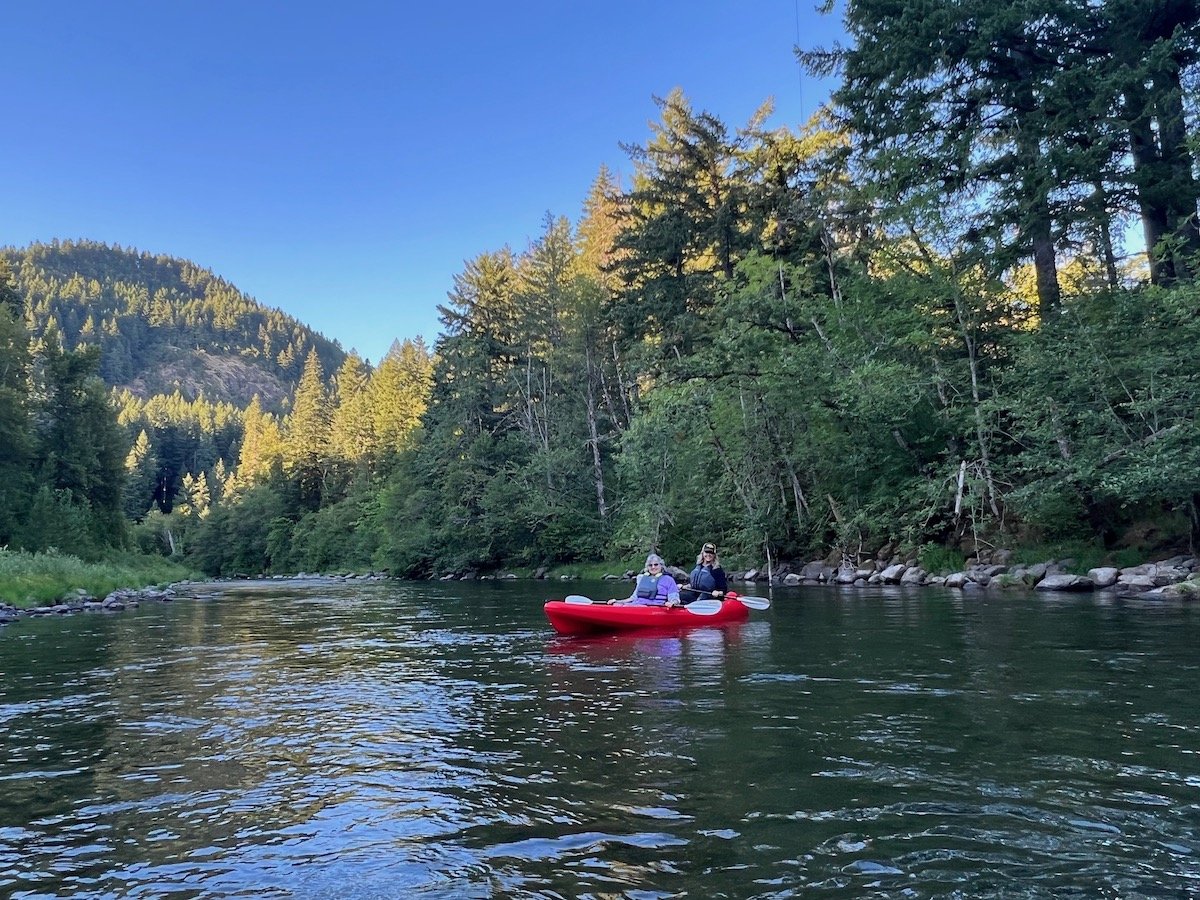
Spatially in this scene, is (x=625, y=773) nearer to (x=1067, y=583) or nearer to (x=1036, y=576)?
(x=1067, y=583)

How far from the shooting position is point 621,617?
11.0 m

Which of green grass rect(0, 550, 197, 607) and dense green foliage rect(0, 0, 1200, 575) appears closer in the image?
dense green foliage rect(0, 0, 1200, 575)

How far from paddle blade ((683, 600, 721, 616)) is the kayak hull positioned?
0.10ft

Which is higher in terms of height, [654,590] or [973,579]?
[654,590]

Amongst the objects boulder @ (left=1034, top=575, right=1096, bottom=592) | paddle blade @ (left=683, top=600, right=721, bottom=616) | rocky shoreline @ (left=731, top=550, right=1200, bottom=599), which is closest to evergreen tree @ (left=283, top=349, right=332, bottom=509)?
rocky shoreline @ (left=731, top=550, right=1200, bottom=599)

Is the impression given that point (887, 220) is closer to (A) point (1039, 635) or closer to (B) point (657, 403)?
(B) point (657, 403)

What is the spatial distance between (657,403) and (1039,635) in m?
15.4

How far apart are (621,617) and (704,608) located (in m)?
1.48

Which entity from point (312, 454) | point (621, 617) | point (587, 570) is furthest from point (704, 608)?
point (312, 454)

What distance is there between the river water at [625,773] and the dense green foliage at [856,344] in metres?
8.16

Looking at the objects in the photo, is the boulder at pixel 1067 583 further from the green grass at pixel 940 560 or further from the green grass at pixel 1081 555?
the green grass at pixel 940 560

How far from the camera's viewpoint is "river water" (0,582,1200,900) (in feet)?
10.4

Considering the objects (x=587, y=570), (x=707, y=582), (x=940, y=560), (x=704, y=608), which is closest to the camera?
(x=704, y=608)

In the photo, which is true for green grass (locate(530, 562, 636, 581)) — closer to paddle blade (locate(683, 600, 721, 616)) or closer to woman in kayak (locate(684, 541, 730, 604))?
woman in kayak (locate(684, 541, 730, 604))
